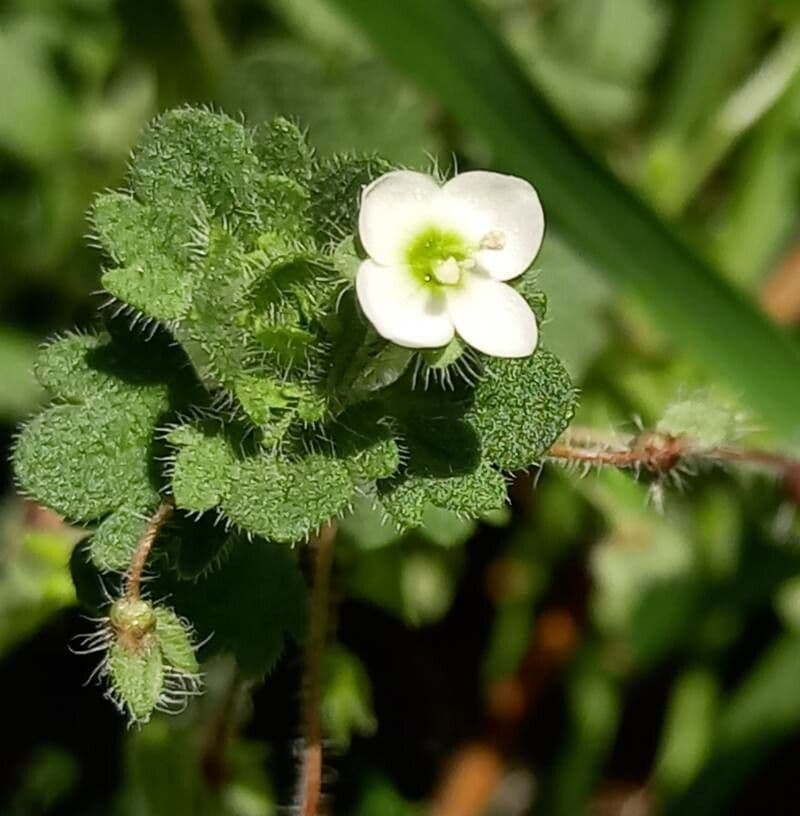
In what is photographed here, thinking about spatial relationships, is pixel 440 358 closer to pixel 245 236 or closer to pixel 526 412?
pixel 526 412

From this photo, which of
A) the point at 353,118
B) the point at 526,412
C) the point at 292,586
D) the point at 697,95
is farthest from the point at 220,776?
the point at 697,95

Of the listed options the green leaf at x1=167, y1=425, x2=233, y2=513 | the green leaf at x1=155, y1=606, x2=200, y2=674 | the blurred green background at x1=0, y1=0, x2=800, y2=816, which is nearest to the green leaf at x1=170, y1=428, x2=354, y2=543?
the green leaf at x1=167, y1=425, x2=233, y2=513

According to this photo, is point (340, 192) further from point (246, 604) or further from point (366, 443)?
point (246, 604)

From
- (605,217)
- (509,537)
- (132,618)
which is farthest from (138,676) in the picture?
(509,537)

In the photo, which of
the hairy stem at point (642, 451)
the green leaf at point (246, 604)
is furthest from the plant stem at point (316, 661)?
the hairy stem at point (642, 451)

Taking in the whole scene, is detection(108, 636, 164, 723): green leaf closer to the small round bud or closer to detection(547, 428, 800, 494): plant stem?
the small round bud

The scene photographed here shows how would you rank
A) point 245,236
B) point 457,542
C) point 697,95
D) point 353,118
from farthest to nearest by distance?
point 697,95, point 353,118, point 457,542, point 245,236

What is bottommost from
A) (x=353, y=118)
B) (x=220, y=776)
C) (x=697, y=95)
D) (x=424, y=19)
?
(x=220, y=776)
